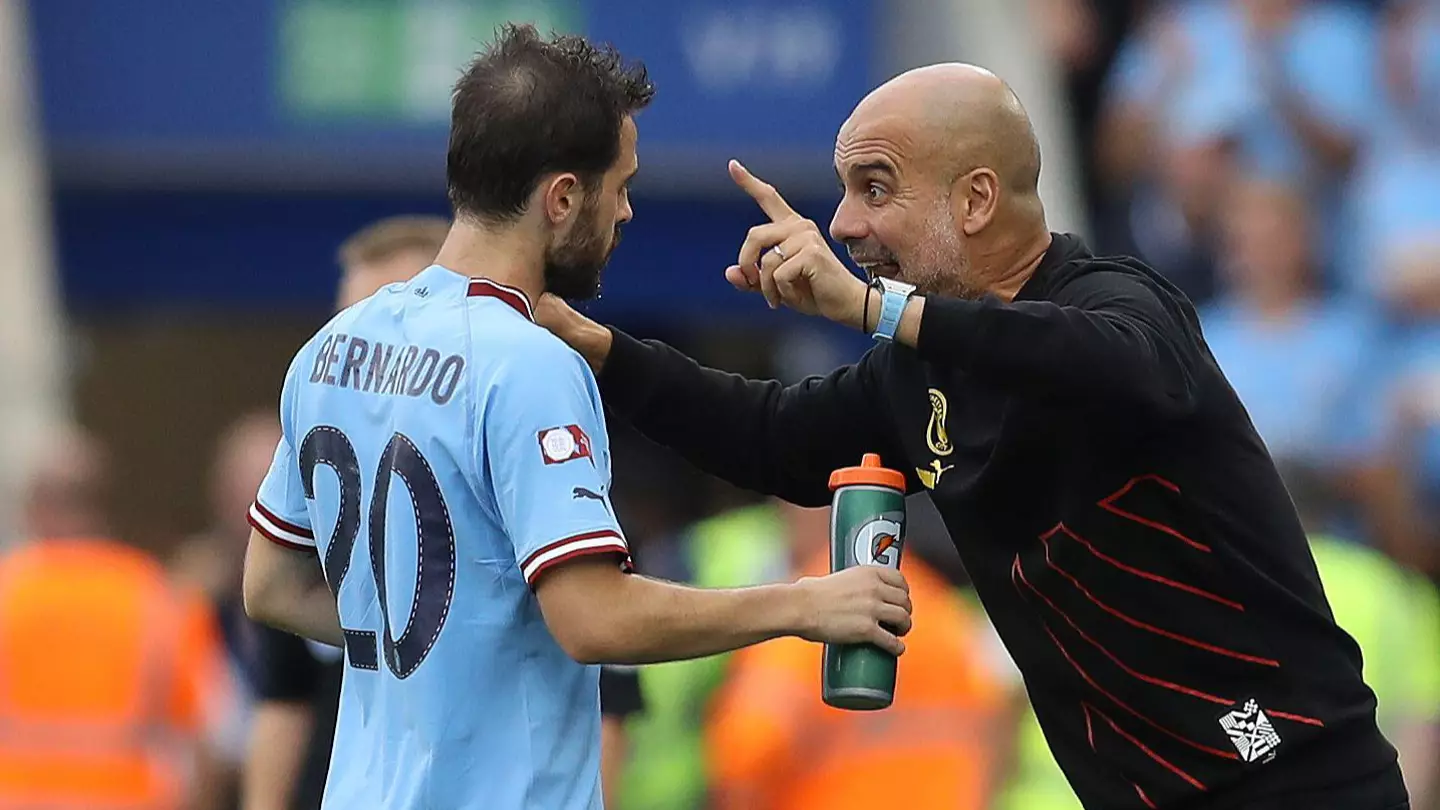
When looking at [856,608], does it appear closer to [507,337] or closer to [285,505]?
[507,337]

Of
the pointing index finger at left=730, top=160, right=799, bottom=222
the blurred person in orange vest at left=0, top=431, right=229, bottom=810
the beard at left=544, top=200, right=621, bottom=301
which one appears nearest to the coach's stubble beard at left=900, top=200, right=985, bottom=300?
the pointing index finger at left=730, top=160, right=799, bottom=222

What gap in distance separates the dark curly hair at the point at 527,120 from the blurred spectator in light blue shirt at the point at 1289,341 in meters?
5.41

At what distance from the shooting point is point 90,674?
27.3 ft

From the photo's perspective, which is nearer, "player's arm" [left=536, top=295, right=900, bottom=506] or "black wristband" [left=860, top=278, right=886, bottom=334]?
"black wristband" [left=860, top=278, right=886, bottom=334]

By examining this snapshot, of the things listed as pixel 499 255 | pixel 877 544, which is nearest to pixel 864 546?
pixel 877 544

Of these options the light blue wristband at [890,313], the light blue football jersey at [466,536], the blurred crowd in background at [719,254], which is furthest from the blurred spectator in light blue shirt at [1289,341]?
the light blue football jersey at [466,536]

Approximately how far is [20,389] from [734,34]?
119 inches

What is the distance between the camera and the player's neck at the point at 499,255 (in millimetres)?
4180

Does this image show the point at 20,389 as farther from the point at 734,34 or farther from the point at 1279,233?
the point at 1279,233

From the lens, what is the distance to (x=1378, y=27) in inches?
444

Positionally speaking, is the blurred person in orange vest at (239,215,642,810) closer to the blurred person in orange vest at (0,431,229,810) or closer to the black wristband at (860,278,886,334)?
the black wristband at (860,278,886,334)

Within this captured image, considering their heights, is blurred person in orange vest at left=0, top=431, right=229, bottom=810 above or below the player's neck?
below

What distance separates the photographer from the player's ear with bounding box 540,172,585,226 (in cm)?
415

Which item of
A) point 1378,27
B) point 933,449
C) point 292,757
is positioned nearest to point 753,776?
point 292,757
